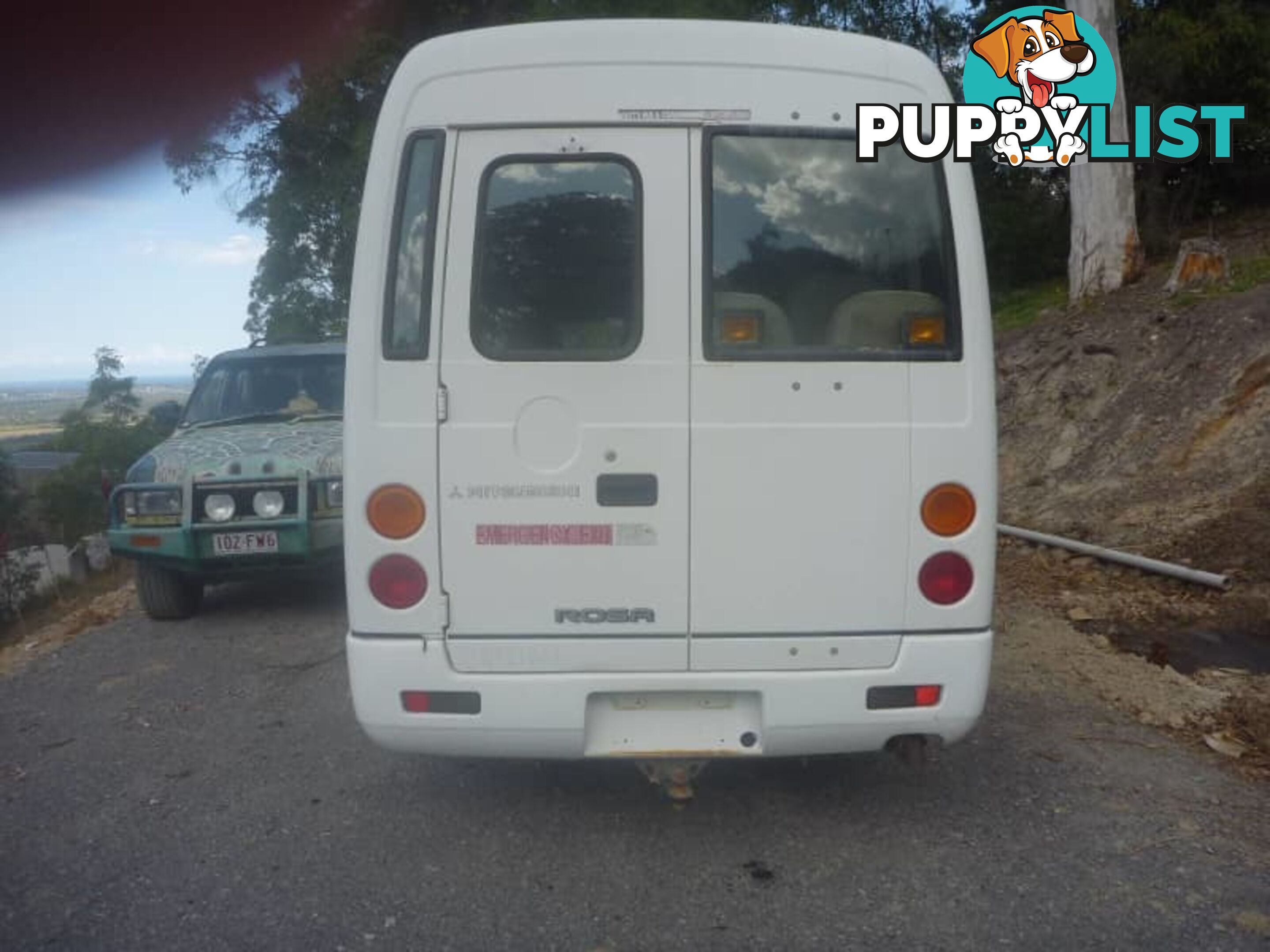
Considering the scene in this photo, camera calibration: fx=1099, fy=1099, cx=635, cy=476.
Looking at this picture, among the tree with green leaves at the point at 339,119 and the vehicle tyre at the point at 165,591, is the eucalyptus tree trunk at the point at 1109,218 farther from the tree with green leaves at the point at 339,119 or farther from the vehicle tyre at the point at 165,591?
the vehicle tyre at the point at 165,591

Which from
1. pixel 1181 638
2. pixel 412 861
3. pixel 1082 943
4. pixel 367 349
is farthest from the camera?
pixel 1181 638

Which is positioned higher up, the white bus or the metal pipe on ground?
the white bus

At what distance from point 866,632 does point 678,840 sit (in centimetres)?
102

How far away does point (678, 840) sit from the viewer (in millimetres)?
3826

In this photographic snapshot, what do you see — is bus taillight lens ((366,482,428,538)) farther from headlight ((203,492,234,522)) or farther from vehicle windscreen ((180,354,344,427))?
vehicle windscreen ((180,354,344,427))

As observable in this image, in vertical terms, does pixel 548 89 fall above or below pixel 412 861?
above

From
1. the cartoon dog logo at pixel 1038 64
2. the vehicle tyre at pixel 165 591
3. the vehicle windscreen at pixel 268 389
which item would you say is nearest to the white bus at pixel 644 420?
the vehicle tyre at pixel 165 591

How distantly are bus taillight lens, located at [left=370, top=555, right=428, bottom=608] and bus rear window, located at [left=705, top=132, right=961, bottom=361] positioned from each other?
45.4 inches

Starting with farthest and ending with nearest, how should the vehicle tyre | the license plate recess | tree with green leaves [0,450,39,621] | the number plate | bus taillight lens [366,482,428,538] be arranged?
tree with green leaves [0,450,39,621], the vehicle tyre, the number plate, the license plate recess, bus taillight lens [366,482,428,538]

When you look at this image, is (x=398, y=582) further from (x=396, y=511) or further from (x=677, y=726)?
(x=677, y=726)

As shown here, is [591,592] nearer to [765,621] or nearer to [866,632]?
[765,621]

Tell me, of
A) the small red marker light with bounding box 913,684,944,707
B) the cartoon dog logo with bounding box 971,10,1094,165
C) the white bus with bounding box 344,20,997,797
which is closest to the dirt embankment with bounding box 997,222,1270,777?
the cartoon dog logo with bounding box 971,10,1094,165

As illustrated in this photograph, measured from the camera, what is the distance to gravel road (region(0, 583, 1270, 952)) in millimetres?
3225

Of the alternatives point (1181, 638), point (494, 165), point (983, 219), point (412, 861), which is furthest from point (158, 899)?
point (983, 219)
